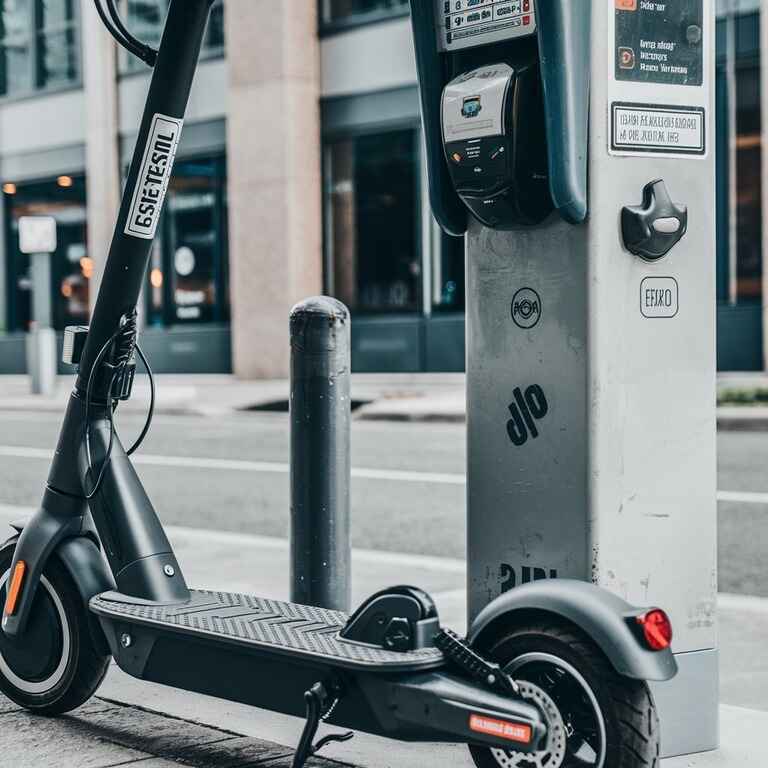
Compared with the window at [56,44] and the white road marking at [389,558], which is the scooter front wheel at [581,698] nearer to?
the white road marking at [389,558]

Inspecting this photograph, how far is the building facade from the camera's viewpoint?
1817 centimetres

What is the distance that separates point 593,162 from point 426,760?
1664 mm

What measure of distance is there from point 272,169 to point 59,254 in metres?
6.19

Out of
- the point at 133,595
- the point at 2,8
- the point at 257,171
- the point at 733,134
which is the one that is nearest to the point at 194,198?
the point at 257,171

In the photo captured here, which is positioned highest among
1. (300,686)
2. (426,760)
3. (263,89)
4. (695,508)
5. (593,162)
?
(263,89)

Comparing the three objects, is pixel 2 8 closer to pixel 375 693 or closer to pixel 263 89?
pixel 263 89

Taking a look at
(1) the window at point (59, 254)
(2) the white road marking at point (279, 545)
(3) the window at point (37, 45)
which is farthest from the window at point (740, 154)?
(3) the window at point (37, 45)

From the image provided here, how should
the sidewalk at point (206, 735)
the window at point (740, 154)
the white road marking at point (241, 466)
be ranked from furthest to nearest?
the window at point (740, 154) < the white road marking at point (241, 466) < the sidewalk at point (206, 735)

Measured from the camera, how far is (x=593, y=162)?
3326mm

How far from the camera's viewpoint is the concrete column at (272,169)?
21766 millimetres

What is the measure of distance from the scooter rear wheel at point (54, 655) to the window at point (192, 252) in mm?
19695

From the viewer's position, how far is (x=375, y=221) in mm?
21641

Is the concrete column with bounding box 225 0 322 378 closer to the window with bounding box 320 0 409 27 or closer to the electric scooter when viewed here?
the window with bounding box 320 0 409 27

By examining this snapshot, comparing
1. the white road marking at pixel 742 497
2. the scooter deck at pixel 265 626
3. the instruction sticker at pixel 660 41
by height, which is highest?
the instruction sticker at pixel 660 41
